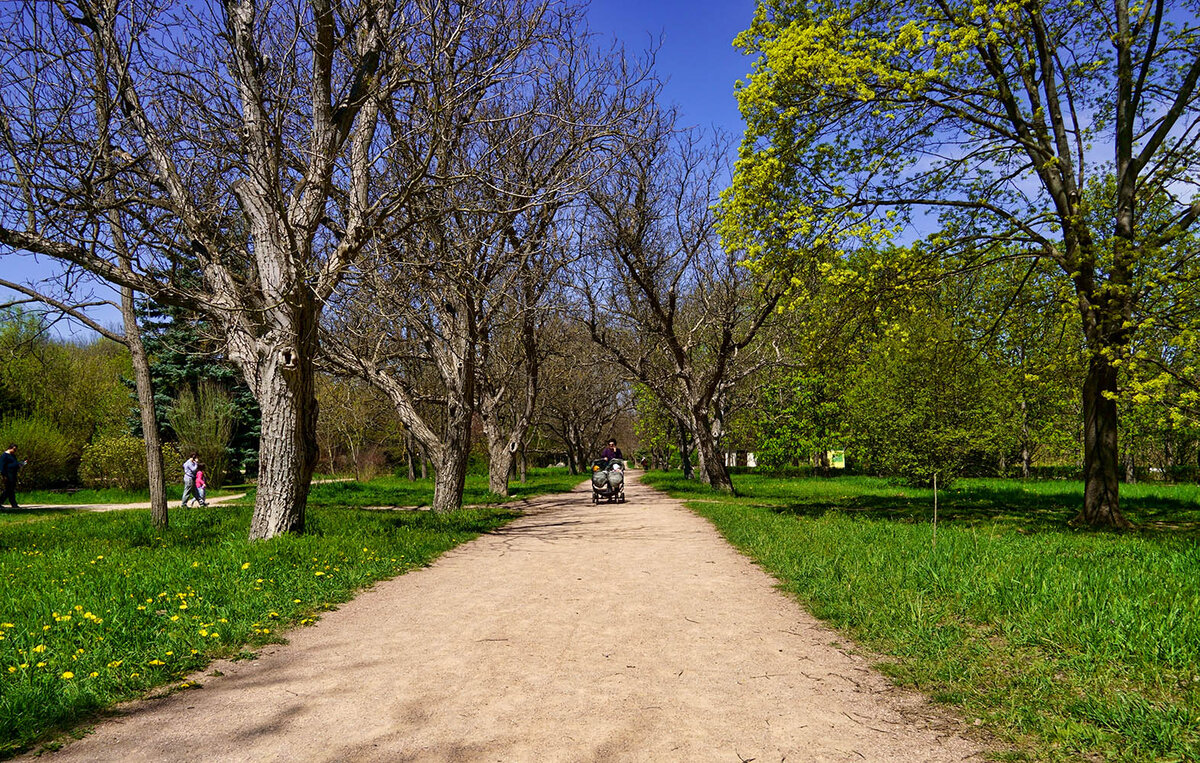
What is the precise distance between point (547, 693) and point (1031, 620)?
352 cm

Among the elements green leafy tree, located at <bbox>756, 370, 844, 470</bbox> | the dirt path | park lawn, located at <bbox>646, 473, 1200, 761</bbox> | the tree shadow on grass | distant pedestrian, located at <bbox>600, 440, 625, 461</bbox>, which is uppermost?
green leafy tree, located at <bbox>756, 370, 844, 470</bbox>

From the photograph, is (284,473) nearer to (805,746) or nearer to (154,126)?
(154,126)

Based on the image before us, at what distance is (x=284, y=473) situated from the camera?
9359 mm

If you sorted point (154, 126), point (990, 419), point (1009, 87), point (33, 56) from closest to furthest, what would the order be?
point (33, 56)
point (154, 126)
point (1009, 87)
point (990, 419)

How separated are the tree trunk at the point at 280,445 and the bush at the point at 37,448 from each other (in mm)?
23266

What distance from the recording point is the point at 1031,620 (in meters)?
4.77

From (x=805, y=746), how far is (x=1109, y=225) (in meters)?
13.8

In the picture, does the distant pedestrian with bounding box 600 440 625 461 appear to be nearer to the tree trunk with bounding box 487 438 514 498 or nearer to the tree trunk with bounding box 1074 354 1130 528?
the tree trunk with bounding box 487 438 514 498

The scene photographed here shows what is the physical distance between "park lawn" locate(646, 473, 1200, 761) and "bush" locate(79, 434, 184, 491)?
2443 cm

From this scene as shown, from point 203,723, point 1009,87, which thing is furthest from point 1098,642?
point 1009,87

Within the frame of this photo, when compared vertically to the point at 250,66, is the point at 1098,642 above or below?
below

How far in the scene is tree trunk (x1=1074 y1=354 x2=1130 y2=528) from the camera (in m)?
11.1

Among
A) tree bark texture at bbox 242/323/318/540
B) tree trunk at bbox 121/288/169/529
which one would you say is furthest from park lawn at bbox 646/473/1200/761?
tree trunk at bbox 121/288/169/529

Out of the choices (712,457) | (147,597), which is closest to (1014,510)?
(712,457)
